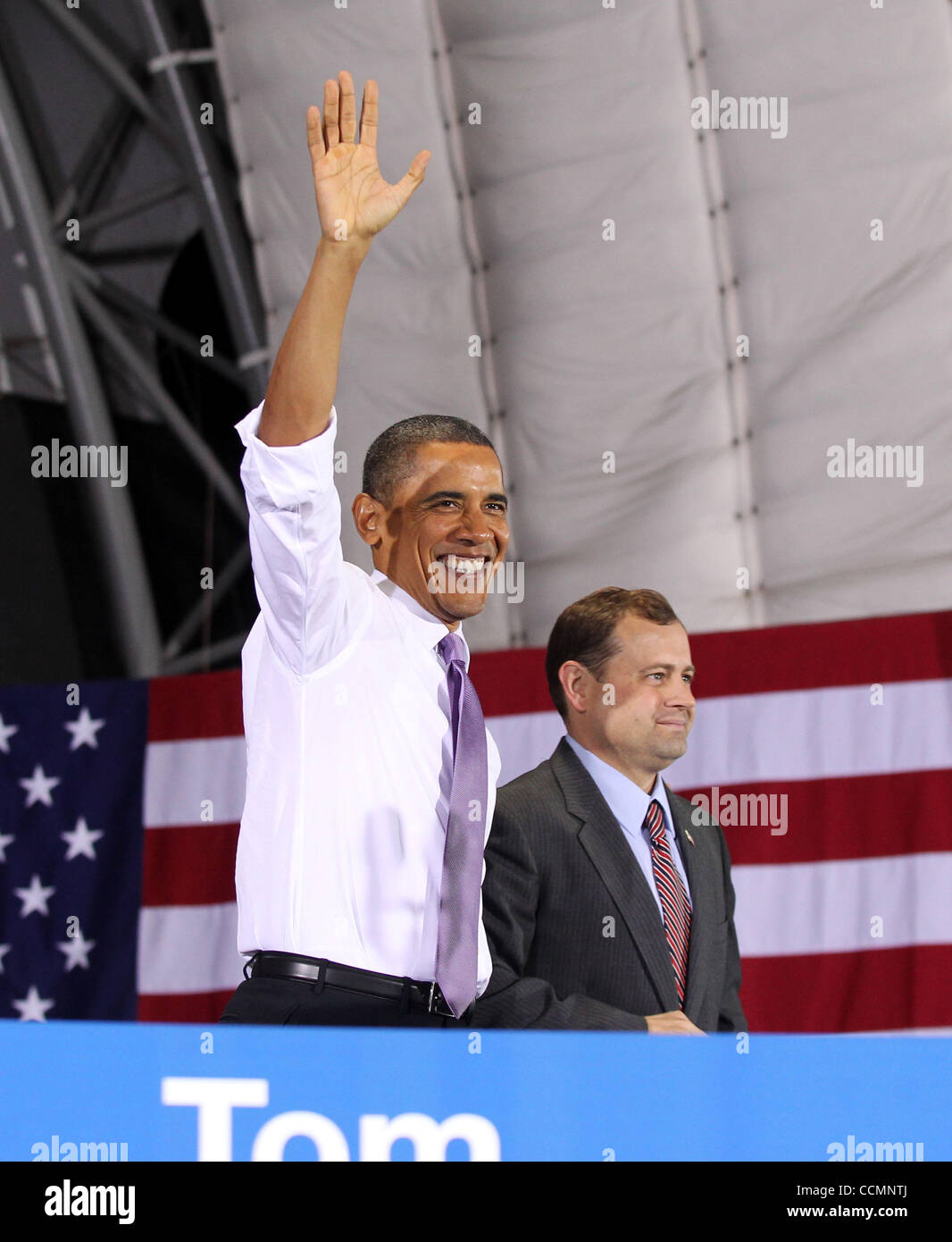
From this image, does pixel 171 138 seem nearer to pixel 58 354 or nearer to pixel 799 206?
pixel 58 354

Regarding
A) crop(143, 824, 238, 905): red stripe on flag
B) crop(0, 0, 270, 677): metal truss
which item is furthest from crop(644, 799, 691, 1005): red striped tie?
crop(0, 0, 270, 677): metal truss

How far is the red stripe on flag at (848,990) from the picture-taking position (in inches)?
153

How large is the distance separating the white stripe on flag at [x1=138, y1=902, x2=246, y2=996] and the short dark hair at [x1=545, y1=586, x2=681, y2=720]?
257 centimetres

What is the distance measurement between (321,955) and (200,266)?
187 inches

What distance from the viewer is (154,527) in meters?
5.79

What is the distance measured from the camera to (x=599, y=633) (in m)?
2.35

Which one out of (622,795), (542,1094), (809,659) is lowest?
(542,1094)

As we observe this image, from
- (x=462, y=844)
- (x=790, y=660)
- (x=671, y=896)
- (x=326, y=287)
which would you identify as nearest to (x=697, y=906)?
(x=671, y=896)

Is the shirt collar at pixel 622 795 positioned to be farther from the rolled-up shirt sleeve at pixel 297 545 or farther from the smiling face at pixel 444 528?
the rolled-up shirt sleeve at pixel 297 545

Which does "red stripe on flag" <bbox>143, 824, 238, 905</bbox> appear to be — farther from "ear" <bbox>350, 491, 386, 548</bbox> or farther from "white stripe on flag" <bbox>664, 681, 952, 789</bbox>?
"ear" <bbox>350, 491, 386, 548</bbox>

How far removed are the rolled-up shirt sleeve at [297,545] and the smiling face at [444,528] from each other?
0.18 meters

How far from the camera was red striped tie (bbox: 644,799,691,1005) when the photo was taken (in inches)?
84.4

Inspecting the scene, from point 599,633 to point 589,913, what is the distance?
19.0 inches
